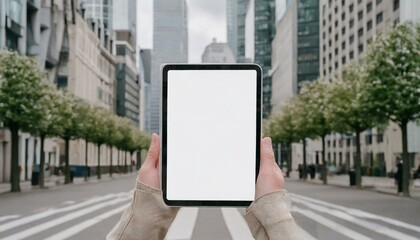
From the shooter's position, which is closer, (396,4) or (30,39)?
(30,39)

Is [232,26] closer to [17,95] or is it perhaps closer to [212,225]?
[17,95]

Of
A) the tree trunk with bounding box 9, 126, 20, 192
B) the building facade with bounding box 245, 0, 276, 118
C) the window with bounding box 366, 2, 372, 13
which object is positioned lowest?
the tree trunk with bounding box 9, 126, 20, 192

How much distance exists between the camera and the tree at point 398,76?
1125 inches

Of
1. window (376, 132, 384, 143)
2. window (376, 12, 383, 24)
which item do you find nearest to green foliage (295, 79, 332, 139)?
window (376, 132, 384, 143)

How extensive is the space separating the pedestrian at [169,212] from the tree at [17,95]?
103 feet

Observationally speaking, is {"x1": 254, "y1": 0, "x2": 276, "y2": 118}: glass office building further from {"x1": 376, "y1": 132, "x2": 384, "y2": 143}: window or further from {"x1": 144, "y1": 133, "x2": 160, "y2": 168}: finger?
{"x1": 144, "y1": 133, "x2": 160, "y2": 168}: finger

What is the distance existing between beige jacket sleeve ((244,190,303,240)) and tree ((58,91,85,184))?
38.7m

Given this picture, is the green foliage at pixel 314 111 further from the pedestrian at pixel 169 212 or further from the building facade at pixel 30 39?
the pedestrian at pixel 169 212

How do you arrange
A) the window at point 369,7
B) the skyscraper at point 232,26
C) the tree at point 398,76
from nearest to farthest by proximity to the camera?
the tree at point 398,76, the window at point 369,7, the skyscraper at point 232,26

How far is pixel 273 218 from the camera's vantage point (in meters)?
1.60

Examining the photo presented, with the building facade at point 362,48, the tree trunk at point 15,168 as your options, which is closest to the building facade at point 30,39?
the tree trunk at point 15,168

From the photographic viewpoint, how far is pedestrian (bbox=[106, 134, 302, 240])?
1.60 metres

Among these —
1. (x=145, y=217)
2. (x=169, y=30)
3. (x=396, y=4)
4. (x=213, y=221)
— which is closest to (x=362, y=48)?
(x=396, y=4)

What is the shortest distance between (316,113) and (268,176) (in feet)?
151
